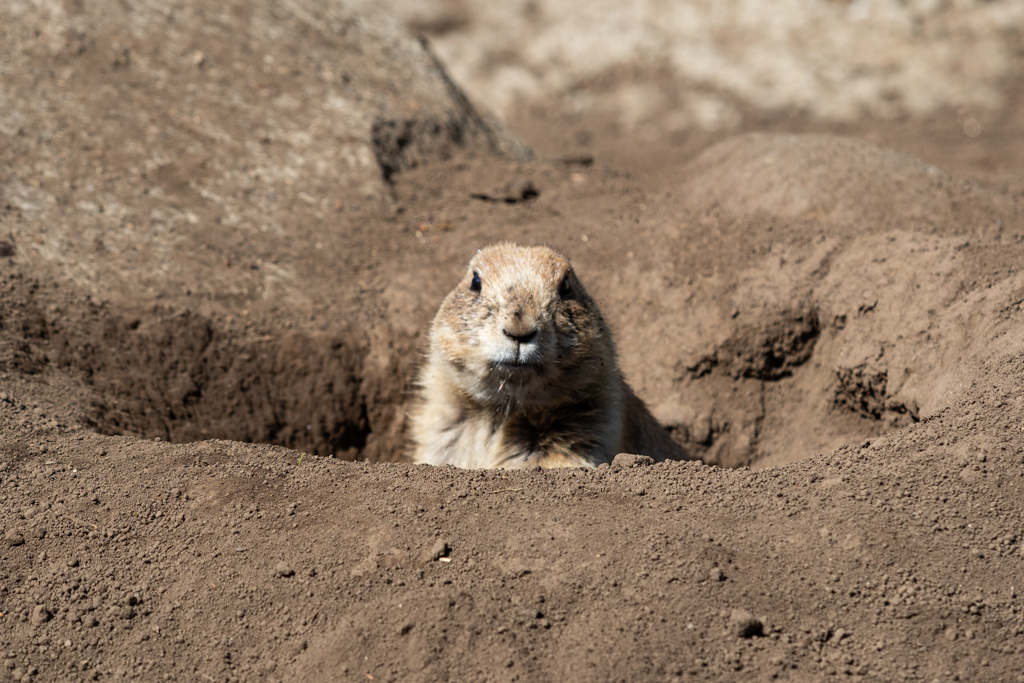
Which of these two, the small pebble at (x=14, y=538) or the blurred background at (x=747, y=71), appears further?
the blurred background at (x=747, y=71)

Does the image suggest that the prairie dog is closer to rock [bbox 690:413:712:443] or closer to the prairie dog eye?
the prairie dog eye

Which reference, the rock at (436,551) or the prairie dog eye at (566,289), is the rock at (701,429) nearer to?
the prairie dog eye at (566,289)

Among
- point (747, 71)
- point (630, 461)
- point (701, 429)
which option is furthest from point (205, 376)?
point (747, 71)

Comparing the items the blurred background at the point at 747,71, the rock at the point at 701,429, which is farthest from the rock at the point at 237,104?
the blurred background at the point at 747,71

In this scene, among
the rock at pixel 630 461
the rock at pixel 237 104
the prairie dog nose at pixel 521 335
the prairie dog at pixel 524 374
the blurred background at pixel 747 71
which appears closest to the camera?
the rock at pixel 630 461

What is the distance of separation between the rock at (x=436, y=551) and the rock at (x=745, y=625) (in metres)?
1.20

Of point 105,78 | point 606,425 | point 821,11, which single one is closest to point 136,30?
point 105,78

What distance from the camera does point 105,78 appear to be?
8.29 metres

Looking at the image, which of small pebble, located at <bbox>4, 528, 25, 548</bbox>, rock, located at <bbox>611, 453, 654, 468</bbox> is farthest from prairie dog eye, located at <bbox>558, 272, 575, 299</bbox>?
small pebble, located at <bbox>4, 528, 25, 548</bbox>

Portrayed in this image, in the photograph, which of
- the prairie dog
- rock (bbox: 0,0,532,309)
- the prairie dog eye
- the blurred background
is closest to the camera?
the prairie dog

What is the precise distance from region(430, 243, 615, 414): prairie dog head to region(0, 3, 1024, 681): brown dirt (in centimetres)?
111

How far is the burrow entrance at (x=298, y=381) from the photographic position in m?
6.39

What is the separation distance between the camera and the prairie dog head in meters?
5.36

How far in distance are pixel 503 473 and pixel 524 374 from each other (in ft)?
3.64
